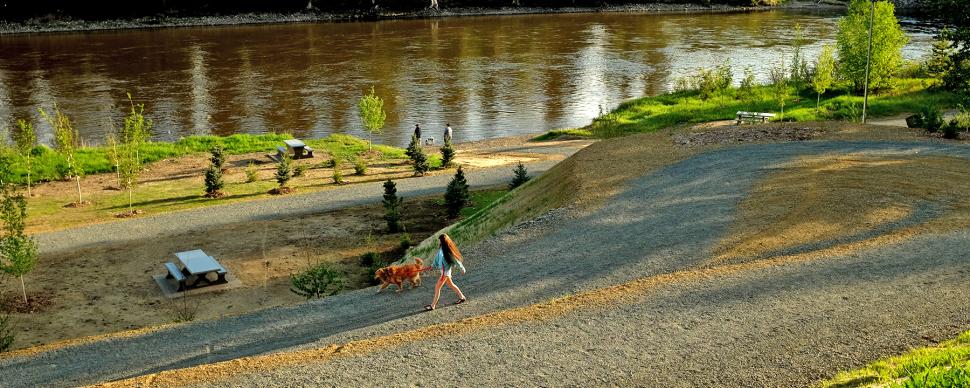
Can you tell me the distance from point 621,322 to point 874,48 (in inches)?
1494

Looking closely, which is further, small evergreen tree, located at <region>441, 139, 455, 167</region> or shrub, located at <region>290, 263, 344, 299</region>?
small evergreen tree, located at <region>441, 139, 455, 167</region>

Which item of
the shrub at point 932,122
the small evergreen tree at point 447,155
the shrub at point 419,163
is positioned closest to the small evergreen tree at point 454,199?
the shrub at point 419,163

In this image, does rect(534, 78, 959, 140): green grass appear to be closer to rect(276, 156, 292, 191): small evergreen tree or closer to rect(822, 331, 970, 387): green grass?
rect(276, 156, 292, 191): small evergreen tree

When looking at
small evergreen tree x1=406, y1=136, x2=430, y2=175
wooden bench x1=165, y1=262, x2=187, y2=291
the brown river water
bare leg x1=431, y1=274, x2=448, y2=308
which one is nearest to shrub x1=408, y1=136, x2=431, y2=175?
small evergreen tree x1=406, y1=136, x2=430, y2=175

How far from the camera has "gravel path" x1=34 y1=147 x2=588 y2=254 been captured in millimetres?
26172

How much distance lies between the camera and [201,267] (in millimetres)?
21938

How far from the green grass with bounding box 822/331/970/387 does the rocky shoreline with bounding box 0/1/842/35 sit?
9235cm

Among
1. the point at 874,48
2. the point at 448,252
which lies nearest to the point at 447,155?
the point at 448,252

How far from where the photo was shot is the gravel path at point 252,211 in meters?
26.2

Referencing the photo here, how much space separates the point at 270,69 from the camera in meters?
68.7

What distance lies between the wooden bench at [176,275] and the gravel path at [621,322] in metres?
5.21

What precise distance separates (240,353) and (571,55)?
2463 inches

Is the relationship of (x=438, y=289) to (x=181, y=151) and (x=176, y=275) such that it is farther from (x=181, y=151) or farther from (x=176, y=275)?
(x=181, y=151)

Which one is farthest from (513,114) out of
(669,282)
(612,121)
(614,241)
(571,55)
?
(669,282)
